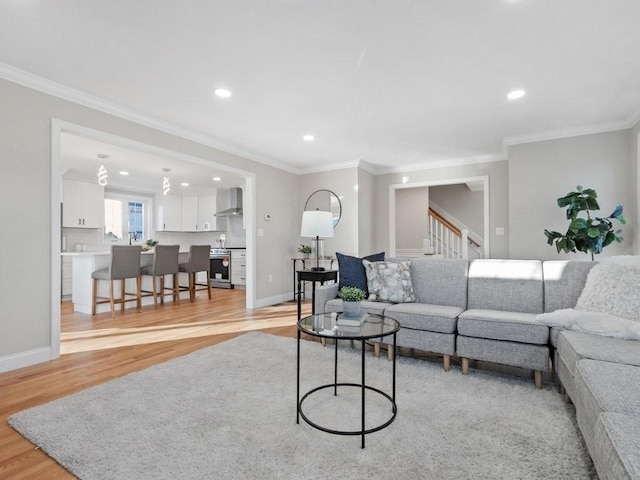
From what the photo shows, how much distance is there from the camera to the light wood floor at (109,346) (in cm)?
166

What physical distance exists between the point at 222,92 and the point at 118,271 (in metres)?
2.98

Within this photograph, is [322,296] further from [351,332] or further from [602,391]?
[602,391]

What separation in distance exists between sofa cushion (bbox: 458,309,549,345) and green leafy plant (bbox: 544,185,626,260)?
64.7 inches

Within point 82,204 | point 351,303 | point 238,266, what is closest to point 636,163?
point 351,303

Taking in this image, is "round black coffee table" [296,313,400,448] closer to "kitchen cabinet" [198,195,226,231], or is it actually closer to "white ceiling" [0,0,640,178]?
"white ceiling" [0,0,640,178]

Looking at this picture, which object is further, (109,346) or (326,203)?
(326,203)

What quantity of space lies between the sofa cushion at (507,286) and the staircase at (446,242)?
12.7 feet

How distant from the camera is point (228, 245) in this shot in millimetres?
8508

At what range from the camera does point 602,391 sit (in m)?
1.39

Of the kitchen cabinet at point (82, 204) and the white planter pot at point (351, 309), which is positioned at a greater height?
the kitchen cabinet at point (82, 204)

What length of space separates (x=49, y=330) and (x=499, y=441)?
3434mm

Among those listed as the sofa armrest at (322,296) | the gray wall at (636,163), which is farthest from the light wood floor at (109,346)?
the gray wall at (636,163)

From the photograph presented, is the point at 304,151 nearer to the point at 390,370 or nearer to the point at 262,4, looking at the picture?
the point at 262,4

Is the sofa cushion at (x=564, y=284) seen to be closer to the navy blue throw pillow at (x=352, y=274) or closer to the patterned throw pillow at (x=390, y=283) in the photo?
the patterned throw pillow at (x=390, y=283)
